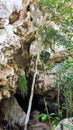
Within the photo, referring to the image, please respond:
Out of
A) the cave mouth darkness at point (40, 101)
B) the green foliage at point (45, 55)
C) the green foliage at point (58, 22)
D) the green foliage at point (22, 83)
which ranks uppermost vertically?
the green foliage at point (58, 22)

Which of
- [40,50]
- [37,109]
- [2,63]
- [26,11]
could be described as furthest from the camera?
[37,109]

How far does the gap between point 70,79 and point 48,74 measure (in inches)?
65.5

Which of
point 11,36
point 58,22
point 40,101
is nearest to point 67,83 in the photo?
point 58,22

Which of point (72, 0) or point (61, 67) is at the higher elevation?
point (72, 0)

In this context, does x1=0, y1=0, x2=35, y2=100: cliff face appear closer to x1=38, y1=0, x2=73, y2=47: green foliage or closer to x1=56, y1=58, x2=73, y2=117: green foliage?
x1=38, y1=0, x2=73, y2=47: green foliage

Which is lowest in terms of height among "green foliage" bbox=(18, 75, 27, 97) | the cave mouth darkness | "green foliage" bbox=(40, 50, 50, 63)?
the cave mouth darkness

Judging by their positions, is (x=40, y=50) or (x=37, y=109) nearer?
(x=40, y=50)

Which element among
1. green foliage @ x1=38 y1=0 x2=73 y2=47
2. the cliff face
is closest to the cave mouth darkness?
green foliage @ x1=38 y1=0 x2=73 y2=47

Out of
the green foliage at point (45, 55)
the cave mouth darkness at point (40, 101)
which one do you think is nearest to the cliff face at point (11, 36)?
the green foliage at point (45, 55)

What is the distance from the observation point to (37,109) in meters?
11.1

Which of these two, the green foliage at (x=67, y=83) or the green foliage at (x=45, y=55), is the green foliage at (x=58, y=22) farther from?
the green foliage at (x=67, y=83)

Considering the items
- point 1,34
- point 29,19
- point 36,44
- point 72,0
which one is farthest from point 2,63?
point 72,0

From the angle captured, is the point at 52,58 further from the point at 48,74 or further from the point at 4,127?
the point at 4,127

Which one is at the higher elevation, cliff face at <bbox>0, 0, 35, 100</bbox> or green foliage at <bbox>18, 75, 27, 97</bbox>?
cliff face at <bbox>0, 0, 35, 100</bbox>
